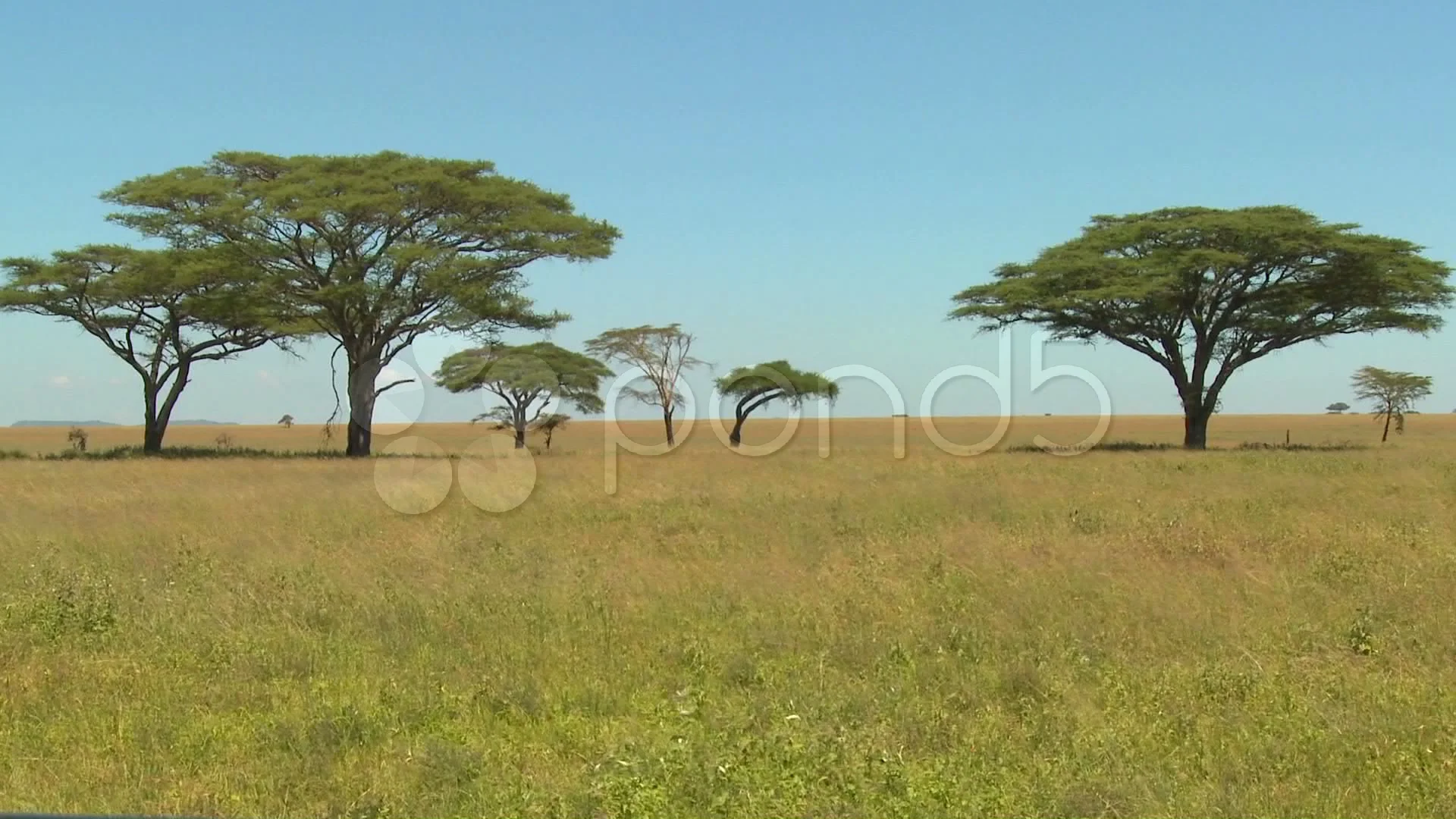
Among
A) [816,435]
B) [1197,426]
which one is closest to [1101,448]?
[1197,426]

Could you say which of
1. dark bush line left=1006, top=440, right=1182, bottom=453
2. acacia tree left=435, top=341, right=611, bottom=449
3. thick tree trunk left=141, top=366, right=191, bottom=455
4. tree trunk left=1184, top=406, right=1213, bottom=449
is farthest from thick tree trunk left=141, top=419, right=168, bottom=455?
tree trunk left=1184, top=406, right=1213, bottom=449

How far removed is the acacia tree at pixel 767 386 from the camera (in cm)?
4922

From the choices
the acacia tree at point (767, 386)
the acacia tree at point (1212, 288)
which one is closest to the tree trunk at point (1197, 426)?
the acacia tree at point (1212, 288)

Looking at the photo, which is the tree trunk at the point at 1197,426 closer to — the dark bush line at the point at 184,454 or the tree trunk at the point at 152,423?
the dark bush line at the point at 184,454

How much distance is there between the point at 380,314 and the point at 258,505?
55.6 feet

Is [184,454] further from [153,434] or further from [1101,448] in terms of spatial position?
[1101,448]

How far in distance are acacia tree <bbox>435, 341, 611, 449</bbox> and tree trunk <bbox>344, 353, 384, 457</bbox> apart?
15198mm

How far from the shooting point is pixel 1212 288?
35.0m

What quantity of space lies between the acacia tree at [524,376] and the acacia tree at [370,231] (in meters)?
17.3

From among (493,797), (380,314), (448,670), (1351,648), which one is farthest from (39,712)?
(380,314)

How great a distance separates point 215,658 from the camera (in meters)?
6.64

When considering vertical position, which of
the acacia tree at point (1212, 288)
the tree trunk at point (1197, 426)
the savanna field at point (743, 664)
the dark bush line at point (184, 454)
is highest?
the acacia tree at point (1212, 288)

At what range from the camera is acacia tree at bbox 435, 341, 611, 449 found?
168 ft

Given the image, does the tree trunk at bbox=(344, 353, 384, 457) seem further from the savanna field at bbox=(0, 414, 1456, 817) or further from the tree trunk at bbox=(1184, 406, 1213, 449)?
the tree trunk at bbox=(1184, 406, 1213, 449)
